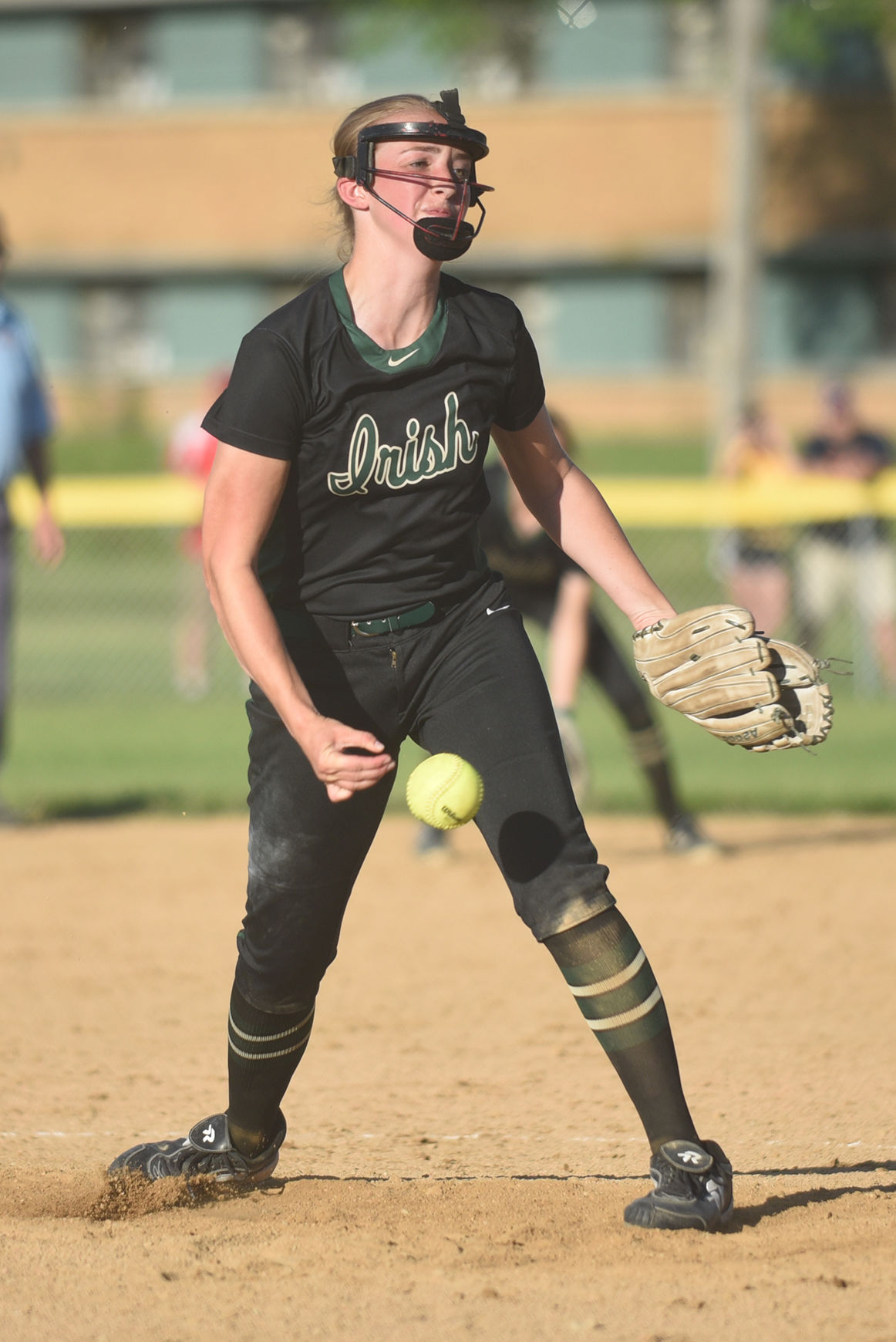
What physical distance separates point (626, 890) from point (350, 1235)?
3796 millimetres

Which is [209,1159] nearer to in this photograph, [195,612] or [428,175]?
[428,175]

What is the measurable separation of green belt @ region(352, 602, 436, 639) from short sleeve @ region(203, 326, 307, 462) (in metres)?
0.39

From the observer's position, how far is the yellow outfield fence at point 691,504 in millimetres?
12461

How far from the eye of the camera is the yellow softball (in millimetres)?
3340

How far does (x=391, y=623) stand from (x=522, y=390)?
55 centimetres

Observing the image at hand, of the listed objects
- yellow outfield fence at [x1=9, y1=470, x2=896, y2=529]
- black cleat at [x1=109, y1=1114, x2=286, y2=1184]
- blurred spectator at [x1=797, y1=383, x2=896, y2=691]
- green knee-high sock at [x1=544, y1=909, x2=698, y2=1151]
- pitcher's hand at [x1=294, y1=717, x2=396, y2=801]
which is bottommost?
blurred spectator at [x1=797, y1=383, x2=896, y2=691]

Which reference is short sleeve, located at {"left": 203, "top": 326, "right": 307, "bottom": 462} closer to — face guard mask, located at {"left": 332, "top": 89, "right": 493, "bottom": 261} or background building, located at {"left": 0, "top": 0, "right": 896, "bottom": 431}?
face guard mask, located at {"left": 332, "top": 89, "right": 493, "bottom": 261}

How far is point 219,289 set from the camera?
25609 mm

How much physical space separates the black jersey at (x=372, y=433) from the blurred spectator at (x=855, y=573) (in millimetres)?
9512

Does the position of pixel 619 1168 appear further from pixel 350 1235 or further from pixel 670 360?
pixel 670 360

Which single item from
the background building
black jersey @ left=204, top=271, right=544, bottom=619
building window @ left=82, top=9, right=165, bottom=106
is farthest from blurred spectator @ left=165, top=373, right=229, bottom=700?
building window @ left=82, top=9, right=165, bottom=106

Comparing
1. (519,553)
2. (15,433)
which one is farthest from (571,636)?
(15,433)

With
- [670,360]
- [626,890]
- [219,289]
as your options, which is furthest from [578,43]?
[626,890]

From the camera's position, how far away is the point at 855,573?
42.0 ft
